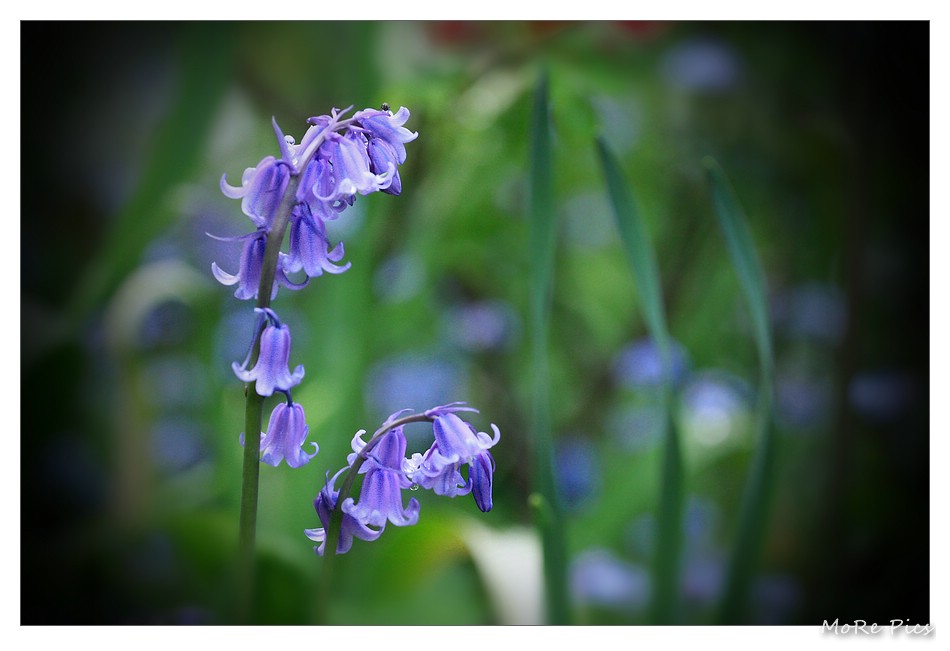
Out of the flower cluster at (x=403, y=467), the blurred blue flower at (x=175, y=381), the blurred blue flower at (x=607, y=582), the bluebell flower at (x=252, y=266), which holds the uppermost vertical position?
the bluebell flower at (x=252, y=266)

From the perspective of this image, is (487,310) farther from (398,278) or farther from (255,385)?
(255,385)

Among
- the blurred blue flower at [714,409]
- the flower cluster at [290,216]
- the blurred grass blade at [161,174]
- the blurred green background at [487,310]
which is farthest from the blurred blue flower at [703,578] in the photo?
the blurred grass blade at [161,174]

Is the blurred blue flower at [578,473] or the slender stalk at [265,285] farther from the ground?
Answer: the slender stalk at [265,285]

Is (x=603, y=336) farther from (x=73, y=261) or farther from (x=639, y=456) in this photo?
(x=73, y=261)

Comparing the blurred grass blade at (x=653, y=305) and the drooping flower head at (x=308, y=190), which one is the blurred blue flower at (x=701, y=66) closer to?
the blurred grass blade at (x=653, y=305)

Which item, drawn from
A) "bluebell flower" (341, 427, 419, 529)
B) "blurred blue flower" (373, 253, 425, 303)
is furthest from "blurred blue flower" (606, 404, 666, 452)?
"bluebell flower" (341, 427, 419, 529)

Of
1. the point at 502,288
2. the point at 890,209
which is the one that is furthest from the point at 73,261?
the point at 890,209
